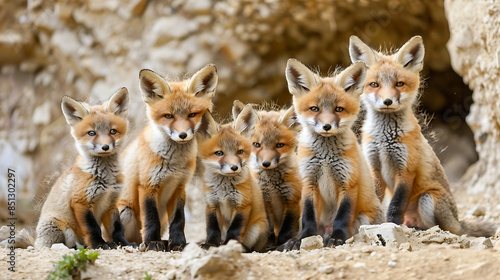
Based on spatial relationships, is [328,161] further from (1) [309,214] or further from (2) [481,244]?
(2) [481,244]

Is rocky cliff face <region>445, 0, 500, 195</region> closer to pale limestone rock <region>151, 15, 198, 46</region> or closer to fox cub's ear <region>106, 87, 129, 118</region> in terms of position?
pale limestone rock <region>151, 15, 198, 46</region>

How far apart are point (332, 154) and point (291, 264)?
116 cm

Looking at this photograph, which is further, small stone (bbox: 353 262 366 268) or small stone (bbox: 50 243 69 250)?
small stone (bbox: 50 243 69 250)

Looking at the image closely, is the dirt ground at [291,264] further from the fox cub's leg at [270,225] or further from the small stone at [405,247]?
the fox cub's leg at [270,225]

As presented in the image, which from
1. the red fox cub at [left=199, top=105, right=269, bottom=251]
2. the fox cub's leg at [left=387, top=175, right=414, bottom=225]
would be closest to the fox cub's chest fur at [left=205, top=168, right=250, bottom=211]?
the red fox cub at [left=199, top=105, right=269, bottom=251]

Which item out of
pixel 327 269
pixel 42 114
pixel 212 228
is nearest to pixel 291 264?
pixel 327 269

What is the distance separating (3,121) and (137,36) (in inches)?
135

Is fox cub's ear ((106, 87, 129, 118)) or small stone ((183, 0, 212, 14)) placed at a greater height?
small stone ((183, 0, 212, 14))

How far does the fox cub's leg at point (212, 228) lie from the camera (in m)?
3.81

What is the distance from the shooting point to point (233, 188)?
12.8 ft

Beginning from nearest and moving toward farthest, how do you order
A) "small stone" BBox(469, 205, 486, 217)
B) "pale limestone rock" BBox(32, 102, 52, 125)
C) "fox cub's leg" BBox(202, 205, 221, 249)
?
1. "fox cub's leg" BBox(202, 205, 221, 249)
2. "small stone" BBox(469, 205, 486, 217)
3. "pale limestone rock" BBox(32, 102, 52, 125)

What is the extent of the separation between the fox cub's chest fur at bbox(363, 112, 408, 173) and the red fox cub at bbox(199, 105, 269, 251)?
3.42 ft

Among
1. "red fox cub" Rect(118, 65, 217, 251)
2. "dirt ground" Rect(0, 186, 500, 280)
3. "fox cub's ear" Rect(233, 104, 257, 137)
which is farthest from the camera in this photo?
"fox cub's ear" Rect(233, 104, 257, 137)

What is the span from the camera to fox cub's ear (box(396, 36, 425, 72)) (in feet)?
13.9
